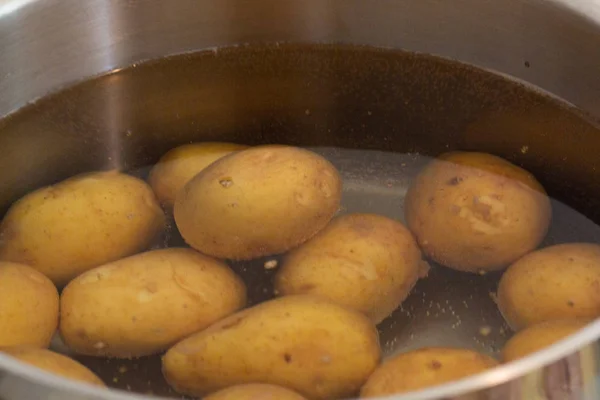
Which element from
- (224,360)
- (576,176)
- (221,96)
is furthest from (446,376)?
(221,96)

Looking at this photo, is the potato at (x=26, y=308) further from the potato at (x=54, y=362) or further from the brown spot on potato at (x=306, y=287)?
the brown spot on potato at (x=306, y=287)

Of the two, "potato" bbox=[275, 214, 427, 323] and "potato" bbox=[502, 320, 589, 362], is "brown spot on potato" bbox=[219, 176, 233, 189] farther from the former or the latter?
"potato" bbox=[502, 320, 589, 362]

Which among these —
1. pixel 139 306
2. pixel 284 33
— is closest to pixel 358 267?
pixel 139 306

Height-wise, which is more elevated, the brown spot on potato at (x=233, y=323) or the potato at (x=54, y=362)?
the brown spot on potato at (x=233, y=323)

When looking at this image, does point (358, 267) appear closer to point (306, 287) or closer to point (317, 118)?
point (306, 287)

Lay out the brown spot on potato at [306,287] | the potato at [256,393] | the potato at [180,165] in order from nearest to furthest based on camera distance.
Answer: the potato at [256,393], the brown spot on potato at [306,287], the potato at [180,165]

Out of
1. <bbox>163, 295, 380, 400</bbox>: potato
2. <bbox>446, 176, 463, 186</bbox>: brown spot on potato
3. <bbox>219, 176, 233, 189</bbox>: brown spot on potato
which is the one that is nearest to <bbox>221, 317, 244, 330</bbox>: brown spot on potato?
<bbox>163, 295, 380, 400</bbox>: potato

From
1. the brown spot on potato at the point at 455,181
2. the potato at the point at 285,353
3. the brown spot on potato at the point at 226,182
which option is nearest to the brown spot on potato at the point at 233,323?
the potato at the point at 285,353
